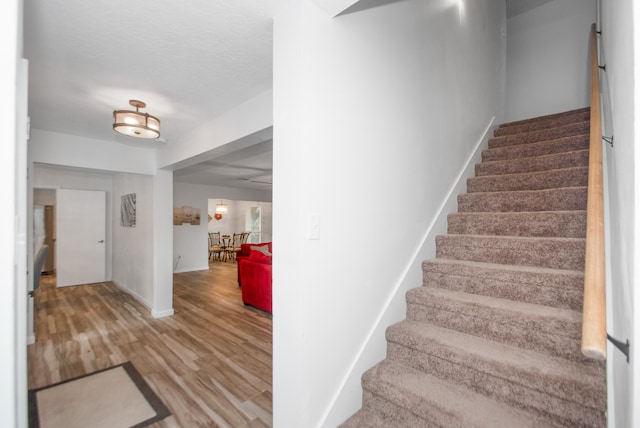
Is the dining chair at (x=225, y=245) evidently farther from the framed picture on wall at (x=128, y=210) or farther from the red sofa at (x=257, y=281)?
the red sofa at (x=257, y=281)

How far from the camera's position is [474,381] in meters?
1.50

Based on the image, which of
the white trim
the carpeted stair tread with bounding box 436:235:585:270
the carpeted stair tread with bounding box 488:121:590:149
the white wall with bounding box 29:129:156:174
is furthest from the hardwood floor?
the carpeted stair tread with bounding box 488:121:590:149

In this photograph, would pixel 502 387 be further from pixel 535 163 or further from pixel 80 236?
pixel 80 236

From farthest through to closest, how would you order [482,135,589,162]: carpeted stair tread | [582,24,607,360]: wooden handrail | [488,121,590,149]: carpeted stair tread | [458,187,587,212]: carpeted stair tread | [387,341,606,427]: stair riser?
[488,121,590,149]: carpeted stair tread
[482,135,589,162]: carpeted stair tread
[458,187,587,212]: carpeted stair tread
[387,341,606,427]: stair riser
[582,24,607,360]: wooden handrail

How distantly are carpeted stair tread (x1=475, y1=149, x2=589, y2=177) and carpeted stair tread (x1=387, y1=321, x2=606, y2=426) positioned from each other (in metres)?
1.86

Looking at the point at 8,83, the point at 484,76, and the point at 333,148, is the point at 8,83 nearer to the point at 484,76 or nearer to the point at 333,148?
the point at 333,148

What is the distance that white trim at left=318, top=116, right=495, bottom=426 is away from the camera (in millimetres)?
1587

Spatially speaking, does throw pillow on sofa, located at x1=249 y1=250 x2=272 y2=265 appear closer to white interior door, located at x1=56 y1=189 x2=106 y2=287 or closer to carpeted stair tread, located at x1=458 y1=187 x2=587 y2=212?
carpeted stair tread, located at x1=458 y1=187 x2=587 y2=212

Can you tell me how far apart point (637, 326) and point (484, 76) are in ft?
12.5

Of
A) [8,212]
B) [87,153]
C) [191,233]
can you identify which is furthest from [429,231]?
[191,233]

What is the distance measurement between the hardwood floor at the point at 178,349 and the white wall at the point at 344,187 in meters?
0.92

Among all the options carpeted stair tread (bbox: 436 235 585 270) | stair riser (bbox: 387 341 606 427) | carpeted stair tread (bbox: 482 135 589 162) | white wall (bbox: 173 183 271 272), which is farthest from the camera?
white wall (bbox: 173 183 271 272)

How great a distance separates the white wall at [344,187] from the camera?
1392mm

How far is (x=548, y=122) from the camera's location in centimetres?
334
